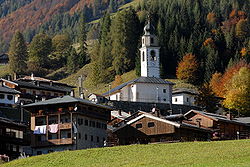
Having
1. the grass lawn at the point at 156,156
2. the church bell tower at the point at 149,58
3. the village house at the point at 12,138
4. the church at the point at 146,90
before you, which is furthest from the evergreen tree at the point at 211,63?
the grass lawn at the point at 156,156

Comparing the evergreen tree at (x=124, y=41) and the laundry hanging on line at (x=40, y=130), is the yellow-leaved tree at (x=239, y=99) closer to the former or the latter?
the evergreen tree at (x=124, y=41)

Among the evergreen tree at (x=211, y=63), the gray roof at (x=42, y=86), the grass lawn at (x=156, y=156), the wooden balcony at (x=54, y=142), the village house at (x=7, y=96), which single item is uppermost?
the evergreen tree at (x=211, y=63)

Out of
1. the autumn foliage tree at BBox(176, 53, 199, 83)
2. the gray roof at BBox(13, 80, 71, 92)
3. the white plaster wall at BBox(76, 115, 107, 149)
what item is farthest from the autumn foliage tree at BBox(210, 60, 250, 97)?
the white plaster wall at BBox(76, 115, 107, 149)

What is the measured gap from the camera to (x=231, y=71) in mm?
167500

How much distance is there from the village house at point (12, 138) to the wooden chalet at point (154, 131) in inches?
472

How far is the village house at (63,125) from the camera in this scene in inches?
3585

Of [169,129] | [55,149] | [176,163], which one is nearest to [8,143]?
[55,149]

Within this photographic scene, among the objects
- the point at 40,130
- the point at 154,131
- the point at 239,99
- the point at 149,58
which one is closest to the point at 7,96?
the point at 40,130

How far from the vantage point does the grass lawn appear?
60.2 metres

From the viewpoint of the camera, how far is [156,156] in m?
66.6

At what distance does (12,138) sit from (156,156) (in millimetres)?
29337

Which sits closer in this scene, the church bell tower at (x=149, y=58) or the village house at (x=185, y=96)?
the village house at (x=185, y=96)

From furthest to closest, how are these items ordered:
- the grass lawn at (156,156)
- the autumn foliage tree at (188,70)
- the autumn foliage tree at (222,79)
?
the autumn foliage tree at (188,70) → the autumn foliage tree at (222,79) → the grass lawn at (156,156)

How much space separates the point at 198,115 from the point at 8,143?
93.6 ft
